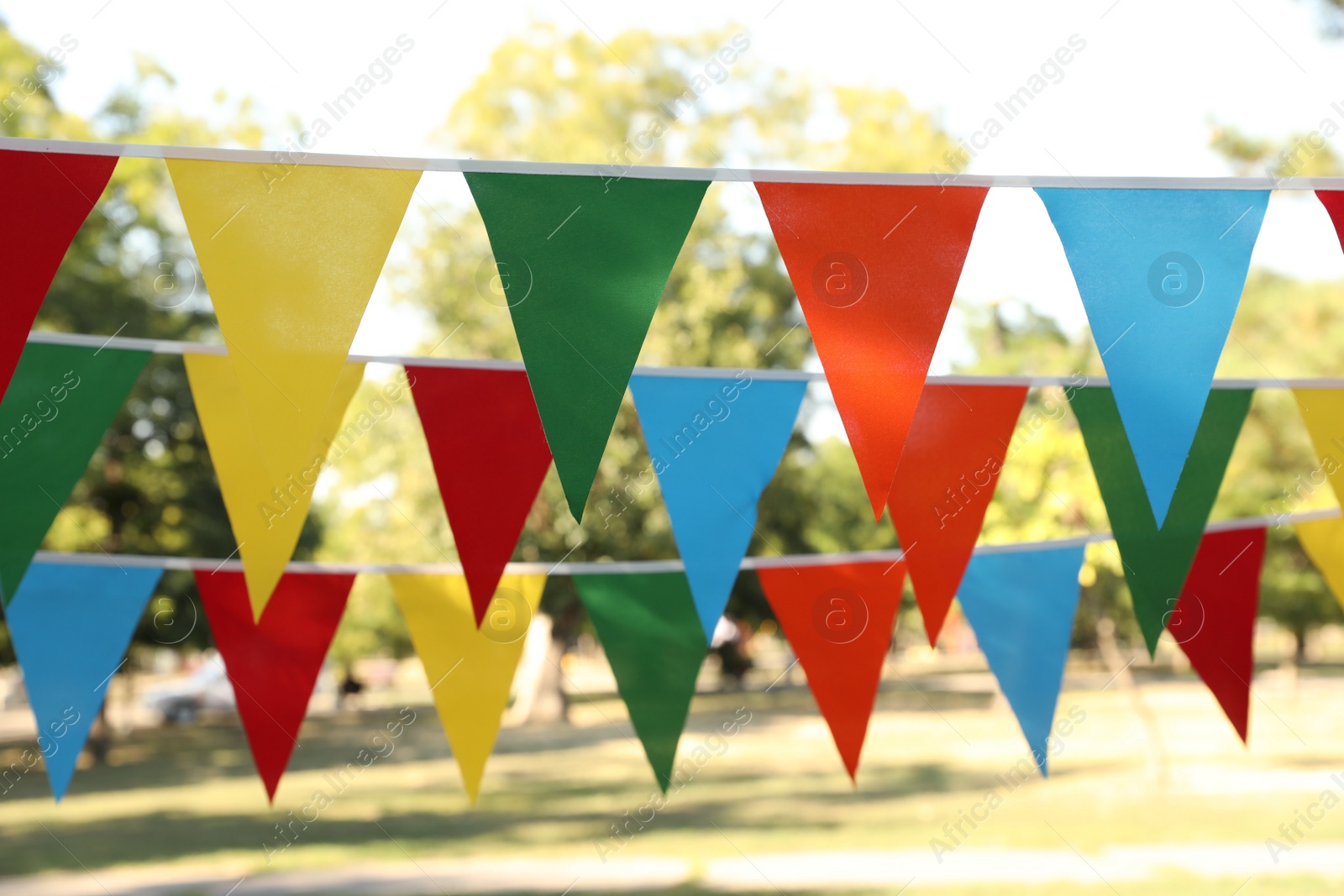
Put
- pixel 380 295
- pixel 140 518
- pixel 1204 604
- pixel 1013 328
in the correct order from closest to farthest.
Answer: pixel 1204 604
pixel 140 518
pixel 380 295
pixel 1013 328

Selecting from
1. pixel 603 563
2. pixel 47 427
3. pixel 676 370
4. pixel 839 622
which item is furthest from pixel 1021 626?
pixel 47 427

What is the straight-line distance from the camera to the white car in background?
27.3 m

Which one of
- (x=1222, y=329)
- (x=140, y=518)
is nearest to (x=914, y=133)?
(x=140, y=518)

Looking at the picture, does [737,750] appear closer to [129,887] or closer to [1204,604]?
[129,887]

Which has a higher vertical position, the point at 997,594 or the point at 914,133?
the point at 997,594

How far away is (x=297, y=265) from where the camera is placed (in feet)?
7.41

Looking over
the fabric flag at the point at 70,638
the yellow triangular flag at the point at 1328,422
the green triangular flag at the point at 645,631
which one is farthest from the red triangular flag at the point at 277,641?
the yellow triangular flag at the point at 1328,422

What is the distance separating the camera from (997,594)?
14.3 feet

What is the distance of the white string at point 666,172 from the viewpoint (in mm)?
2154

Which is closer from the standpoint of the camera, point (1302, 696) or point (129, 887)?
point (129, 887)

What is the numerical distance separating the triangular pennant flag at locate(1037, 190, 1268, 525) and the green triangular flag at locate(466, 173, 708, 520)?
0.88 m

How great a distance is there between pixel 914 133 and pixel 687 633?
17733 mm

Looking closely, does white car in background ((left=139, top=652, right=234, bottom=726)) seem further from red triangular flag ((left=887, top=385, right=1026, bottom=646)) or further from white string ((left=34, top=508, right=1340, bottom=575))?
red triangular flag ((left=887, top=385, right=1026, bottom=646))

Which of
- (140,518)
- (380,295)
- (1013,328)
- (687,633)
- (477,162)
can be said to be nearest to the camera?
(477,162)
